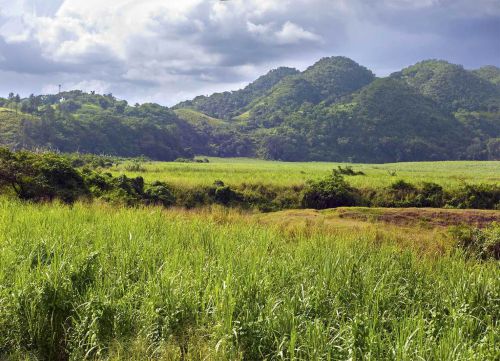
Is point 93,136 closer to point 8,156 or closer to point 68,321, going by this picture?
point 8,156

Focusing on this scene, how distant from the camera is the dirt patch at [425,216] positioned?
26578 millimetres

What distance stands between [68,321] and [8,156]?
20.7 meters

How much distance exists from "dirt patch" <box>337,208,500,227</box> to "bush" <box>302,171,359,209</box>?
7.90m

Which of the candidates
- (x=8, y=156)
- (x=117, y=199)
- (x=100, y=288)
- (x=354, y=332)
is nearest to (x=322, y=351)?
(x=354, y=332)

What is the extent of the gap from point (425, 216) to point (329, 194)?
34.8 feet

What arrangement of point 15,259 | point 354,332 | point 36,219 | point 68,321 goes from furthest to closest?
point 36,219 → point 15,259 → point 68,321 → point 354,332

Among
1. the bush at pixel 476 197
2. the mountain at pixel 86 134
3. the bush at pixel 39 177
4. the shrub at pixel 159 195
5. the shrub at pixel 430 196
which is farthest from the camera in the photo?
the mountain at pixel 86 134

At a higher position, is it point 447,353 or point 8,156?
point 8,156

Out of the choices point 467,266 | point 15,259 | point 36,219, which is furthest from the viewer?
point 36,219

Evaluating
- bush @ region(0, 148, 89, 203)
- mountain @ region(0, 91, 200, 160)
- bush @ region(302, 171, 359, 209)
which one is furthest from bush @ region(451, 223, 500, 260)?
mountain @ region(0, 91, 200, 160)

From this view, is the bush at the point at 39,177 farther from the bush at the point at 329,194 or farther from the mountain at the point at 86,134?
the mountain at the point at 86,134

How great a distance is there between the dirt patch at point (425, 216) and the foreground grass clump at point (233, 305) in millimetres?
17684

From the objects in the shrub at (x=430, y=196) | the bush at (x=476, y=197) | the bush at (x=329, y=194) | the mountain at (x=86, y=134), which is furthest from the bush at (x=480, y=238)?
the mountain at (x=86, y=134)

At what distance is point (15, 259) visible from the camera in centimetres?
786
